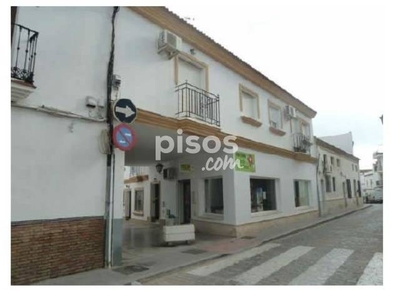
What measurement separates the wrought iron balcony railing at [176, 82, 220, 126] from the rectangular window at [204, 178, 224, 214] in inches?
106

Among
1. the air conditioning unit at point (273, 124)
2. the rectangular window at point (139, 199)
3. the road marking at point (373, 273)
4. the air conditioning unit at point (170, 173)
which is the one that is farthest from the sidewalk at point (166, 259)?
the rectangular window at point (139, 199)

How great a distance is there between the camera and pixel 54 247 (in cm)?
545

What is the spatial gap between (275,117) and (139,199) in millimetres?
9088

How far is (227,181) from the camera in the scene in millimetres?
10250

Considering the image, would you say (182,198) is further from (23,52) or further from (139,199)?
(23,52)

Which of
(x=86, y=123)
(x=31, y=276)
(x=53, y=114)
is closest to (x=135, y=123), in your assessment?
(x=86, y=123)

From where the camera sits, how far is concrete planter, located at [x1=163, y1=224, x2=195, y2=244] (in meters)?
8.52

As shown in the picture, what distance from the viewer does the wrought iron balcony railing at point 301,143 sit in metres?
14.6

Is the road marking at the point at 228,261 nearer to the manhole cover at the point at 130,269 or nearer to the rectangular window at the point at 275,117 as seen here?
the manhole cover at the point at 130,269

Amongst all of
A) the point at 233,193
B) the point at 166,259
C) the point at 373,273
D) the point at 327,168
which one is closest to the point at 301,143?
the point at 327,168

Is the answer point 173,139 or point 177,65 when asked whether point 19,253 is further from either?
point 177,65

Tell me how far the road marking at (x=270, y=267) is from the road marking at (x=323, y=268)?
575 mm

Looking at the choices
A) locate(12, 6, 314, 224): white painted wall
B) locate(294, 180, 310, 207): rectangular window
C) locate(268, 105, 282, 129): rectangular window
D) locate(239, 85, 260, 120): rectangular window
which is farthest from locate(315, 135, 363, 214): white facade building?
locate(12, 6, 314, 224): white painted wall
